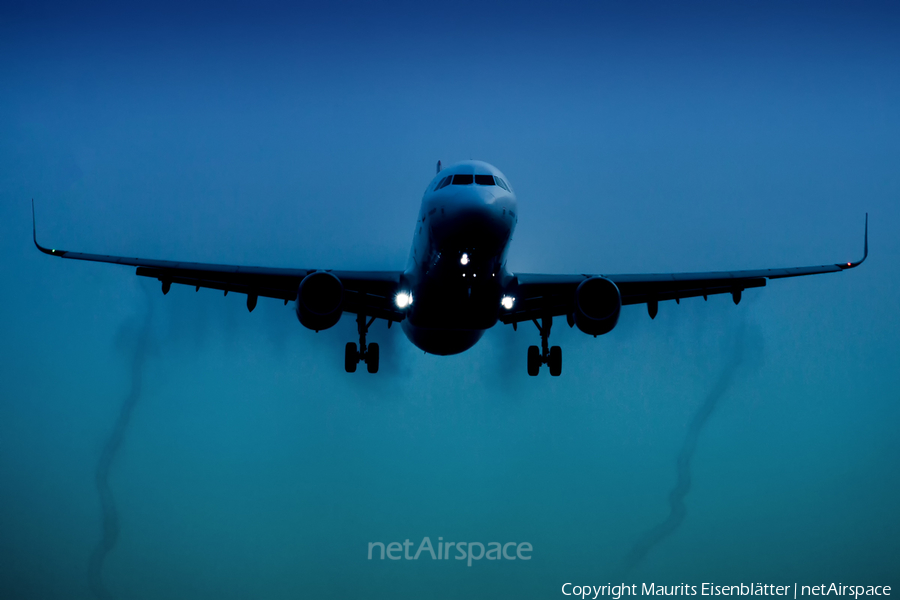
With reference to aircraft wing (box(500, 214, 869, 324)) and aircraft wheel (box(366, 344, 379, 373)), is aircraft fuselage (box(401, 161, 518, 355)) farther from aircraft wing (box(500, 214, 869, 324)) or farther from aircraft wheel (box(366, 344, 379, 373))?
aircraft wheel (box(366, 344, 379, 373))

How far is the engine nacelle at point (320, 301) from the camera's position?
24.8 metres

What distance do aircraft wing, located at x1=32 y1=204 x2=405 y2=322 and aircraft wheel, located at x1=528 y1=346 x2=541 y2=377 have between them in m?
6.73

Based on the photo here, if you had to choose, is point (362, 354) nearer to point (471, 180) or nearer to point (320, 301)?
point (320, 301)

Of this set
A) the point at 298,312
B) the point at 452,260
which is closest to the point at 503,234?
the point at 452,260

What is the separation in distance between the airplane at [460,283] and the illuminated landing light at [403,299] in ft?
0.20

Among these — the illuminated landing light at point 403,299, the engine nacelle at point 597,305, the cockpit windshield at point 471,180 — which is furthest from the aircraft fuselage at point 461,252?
the engine nacelle at point 597,305

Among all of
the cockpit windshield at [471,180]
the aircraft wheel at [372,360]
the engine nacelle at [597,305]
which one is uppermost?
the cockpit windshield at [471,180]

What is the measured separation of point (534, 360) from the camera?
33500 millimetres

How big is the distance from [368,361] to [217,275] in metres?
8.57

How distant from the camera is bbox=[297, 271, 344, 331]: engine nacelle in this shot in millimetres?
24766

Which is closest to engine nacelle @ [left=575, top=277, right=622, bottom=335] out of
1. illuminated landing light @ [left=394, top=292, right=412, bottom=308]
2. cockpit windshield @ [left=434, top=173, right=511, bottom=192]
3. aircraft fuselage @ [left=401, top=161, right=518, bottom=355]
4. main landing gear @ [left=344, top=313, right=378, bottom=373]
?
aircraft fuselage @ [left=401, top=161, right=518, bottom=355]

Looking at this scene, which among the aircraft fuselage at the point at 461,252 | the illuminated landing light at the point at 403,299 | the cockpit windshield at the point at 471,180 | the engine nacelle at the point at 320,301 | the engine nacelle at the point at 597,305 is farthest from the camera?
the illuminated landing light at the point at 403,299

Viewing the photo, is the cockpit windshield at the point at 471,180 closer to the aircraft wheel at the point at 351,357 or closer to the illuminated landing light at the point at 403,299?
the illuminated landing light at the point at 403,299

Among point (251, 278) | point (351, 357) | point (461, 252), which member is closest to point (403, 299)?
point (251, 278)
